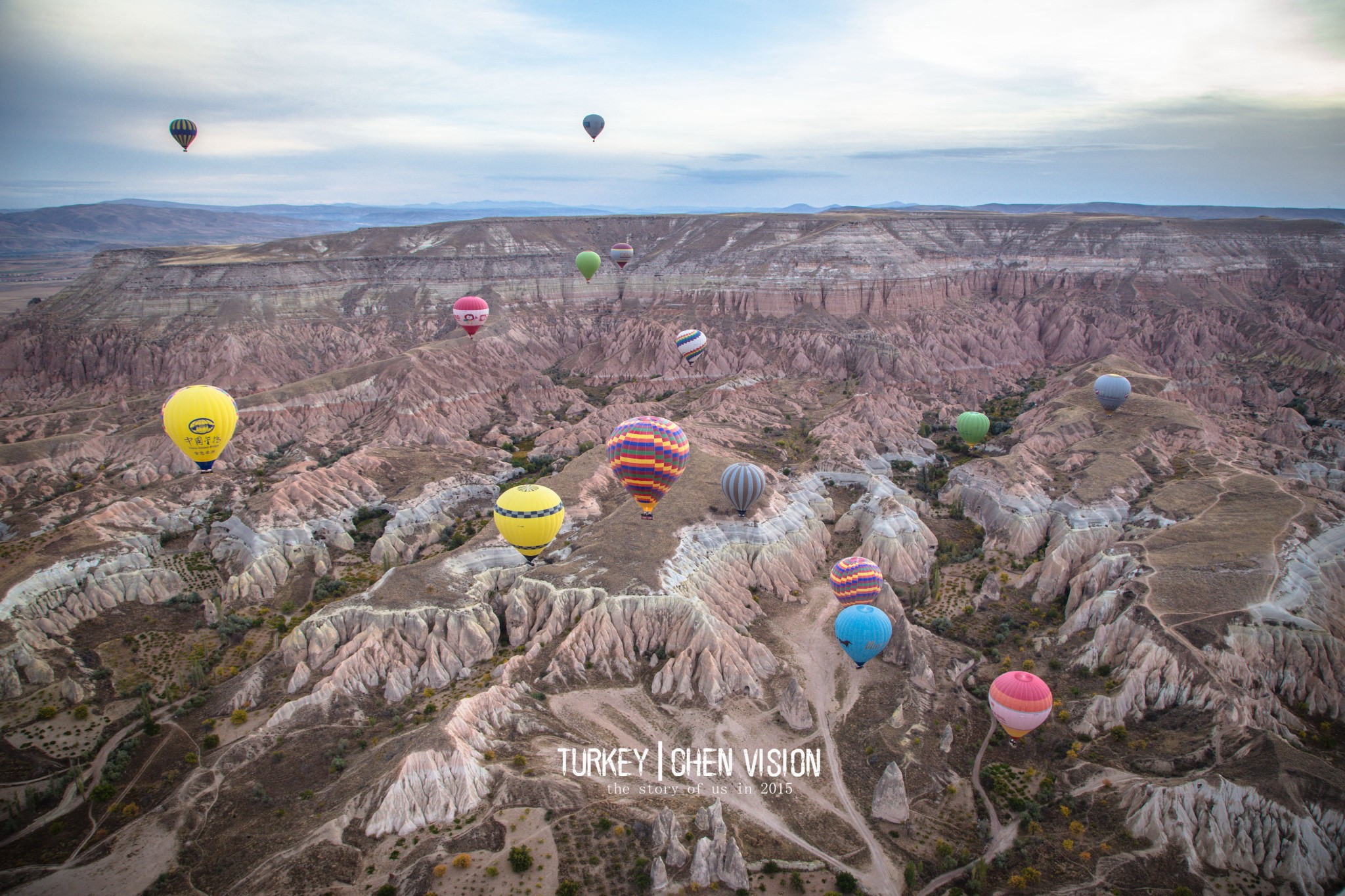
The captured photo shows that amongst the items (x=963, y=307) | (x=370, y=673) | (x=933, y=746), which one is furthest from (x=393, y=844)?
(x=963, y=307)

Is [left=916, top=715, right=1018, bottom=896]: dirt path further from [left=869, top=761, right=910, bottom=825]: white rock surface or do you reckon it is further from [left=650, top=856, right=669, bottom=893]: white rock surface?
[left=650, top=856, right=669, bottom=893]: white rock surface

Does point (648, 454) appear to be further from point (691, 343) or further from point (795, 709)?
Answer: point (691, 343)

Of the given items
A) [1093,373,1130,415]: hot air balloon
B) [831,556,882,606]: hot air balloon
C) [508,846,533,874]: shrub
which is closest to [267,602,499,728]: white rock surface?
[508,846,533,874]: shrub

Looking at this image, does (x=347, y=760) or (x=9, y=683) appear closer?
(x=347, y=760)

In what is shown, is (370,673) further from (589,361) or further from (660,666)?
(589,361)

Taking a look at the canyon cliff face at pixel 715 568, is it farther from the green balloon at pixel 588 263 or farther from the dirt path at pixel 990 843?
the green balloon at pixel 588 263

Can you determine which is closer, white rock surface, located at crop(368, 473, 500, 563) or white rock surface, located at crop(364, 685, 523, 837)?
white rock surface, located at crop(364, 685, 523, 837)

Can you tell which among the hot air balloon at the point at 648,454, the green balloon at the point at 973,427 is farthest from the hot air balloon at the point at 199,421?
the green balloon at the point at 973,427
